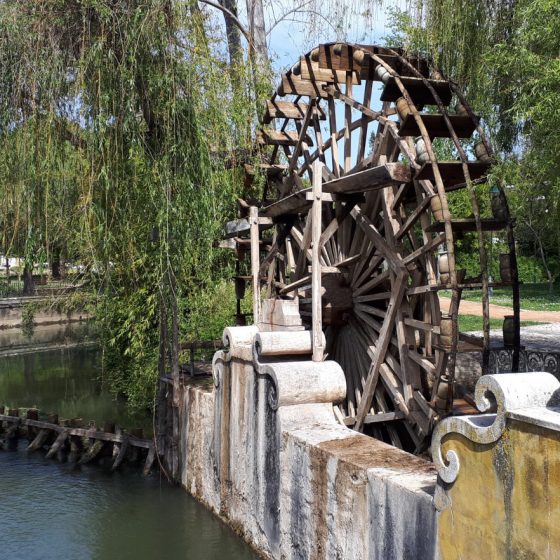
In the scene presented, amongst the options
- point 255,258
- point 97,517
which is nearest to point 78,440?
point 97,517

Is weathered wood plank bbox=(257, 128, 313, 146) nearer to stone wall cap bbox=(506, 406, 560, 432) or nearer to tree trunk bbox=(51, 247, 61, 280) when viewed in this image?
tree trunk bbox=(51, 247, 61, 280)

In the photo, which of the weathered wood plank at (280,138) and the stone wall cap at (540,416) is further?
the weathered wood plank at (280,138)

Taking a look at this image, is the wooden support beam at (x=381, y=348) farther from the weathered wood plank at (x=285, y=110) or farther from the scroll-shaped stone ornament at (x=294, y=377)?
the weathered wood plank at (x=285, y=110)

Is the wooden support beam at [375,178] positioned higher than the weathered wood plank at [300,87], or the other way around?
the weathered wood plank at [300,87]

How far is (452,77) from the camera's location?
7.93 meters

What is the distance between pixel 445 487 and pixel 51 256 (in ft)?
15.8

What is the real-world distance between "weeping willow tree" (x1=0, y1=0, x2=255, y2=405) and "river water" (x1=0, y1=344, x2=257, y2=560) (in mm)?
2555

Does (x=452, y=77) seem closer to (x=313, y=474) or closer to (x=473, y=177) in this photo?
(x=473, y=177)

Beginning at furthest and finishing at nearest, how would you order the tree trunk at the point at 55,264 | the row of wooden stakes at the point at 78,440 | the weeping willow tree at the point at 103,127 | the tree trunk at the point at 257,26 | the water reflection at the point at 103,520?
the tree trunk at the point at 257,26
the row of wooden stakes at the point at 78,440
the tree trunk at the point at 55,264
the water reflection at the point at 103,520
the weeping willow tree at the point at 103,127

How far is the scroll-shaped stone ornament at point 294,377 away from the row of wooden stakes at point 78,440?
3444mm

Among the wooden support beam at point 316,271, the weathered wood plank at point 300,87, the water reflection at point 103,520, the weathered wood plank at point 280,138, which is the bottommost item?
the water reflection at point 103,520

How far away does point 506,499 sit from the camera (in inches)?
129

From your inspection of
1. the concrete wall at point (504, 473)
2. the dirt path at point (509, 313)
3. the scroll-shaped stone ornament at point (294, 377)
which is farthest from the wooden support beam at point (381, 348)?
the dirt path at point (509, 313)

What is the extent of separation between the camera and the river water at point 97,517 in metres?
6.96
